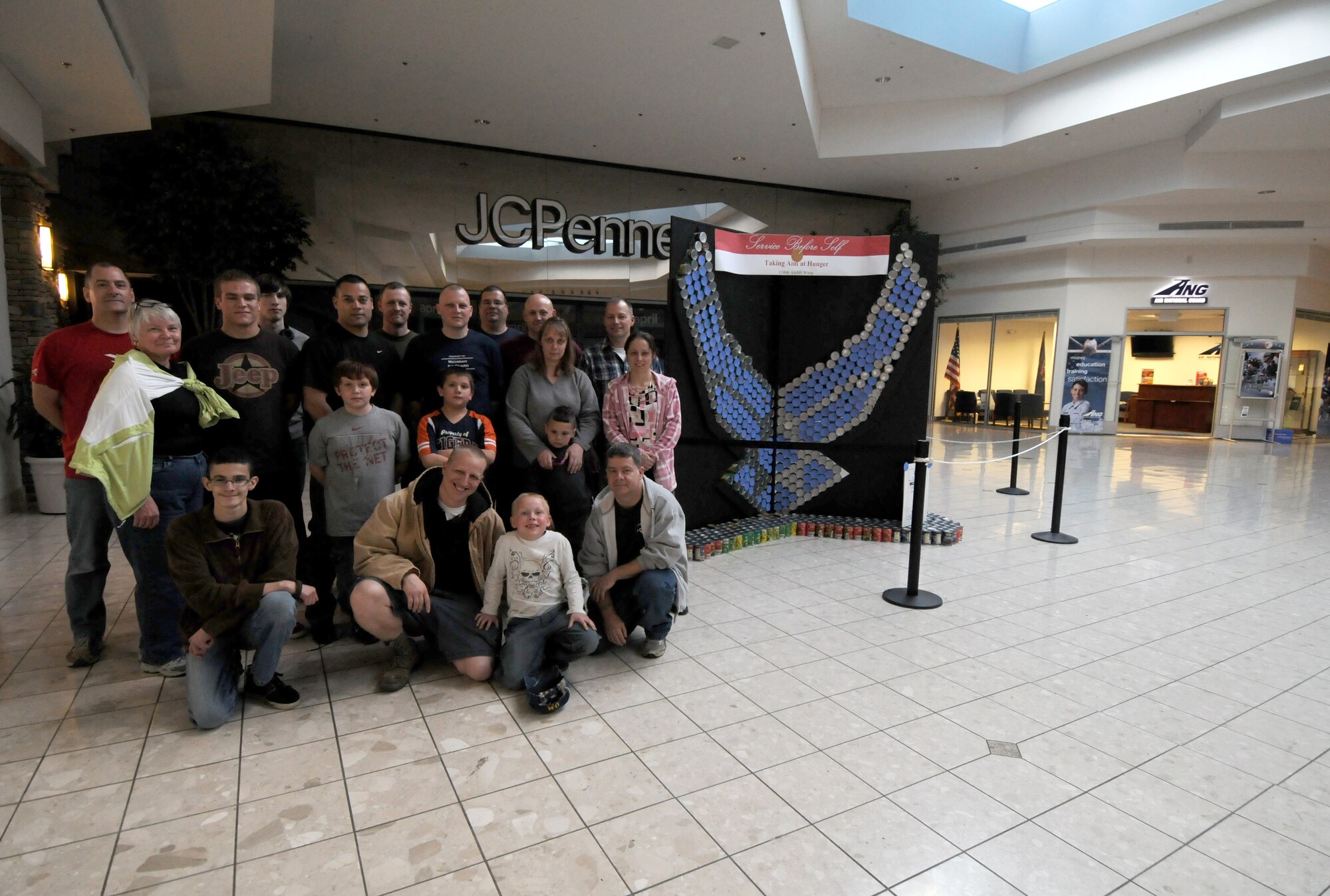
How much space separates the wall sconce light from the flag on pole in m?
16.0

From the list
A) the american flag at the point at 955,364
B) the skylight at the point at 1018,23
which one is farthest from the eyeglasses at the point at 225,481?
the american flag at the point at 955,364

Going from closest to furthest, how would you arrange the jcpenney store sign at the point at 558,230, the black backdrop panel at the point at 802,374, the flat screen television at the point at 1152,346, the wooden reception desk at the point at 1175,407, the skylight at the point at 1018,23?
the black backdrop panel at the point at 802,374 < the skylight at the point at 1018,23 < the jcpenney store sign at the point at 558,230 < the wooden reception desk at the point at 1175,407 < the flat screen television at the point at 1152,346

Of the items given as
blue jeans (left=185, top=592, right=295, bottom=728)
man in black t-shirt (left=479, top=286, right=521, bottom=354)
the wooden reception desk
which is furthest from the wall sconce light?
the wooden reception desk

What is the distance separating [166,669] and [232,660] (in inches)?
22.5

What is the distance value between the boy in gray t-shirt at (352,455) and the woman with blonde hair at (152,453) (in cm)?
40

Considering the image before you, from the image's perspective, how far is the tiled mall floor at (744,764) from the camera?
1.80 metres

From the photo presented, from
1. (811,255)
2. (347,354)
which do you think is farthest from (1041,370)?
(347,354)

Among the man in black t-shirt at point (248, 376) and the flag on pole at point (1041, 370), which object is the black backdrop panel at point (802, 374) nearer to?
the man in black t-shirt at point (248, 376)

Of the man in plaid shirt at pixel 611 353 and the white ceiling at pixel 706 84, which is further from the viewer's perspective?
the white ceiling at pixel 706 84

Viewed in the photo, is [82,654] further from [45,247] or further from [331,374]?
[45,247]

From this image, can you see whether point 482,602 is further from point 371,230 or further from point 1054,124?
point 1054,124

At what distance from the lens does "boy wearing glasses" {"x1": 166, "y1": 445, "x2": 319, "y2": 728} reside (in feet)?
7.95

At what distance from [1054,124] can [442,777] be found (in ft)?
39.5

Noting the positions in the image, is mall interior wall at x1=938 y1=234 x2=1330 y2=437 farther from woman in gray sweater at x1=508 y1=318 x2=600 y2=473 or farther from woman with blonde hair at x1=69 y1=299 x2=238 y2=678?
woman with blonde hair at x1=69 y1=299 x2=238 y2=678
